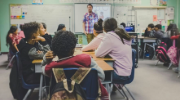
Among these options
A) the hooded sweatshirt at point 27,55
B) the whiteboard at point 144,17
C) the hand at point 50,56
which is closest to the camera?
the hand at point 50,56

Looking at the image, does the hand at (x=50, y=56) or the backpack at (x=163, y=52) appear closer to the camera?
the hand at (x=50, y=56)

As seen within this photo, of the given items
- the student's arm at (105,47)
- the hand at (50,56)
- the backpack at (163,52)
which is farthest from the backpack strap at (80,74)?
the backpack at (163,52)

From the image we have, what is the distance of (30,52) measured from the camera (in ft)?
7.85

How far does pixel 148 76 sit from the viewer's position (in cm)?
451

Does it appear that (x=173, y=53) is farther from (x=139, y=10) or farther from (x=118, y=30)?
(x=139, y=10)

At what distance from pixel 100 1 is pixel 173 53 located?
12.7ft

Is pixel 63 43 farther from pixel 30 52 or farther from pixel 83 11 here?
pixel 83 11

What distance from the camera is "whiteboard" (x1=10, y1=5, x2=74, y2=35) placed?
758 cm

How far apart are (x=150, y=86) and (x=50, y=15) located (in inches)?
198

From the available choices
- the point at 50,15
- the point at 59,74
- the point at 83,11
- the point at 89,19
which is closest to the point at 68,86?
the point at 59,74

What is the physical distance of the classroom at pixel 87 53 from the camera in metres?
1.42

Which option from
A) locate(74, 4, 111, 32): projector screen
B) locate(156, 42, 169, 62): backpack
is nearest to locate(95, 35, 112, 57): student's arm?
locate(156, 42, 169, 62): backpack

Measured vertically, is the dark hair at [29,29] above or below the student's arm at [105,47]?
above

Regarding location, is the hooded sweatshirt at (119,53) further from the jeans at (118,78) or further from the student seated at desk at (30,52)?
the student seated at desk at (30,52)
